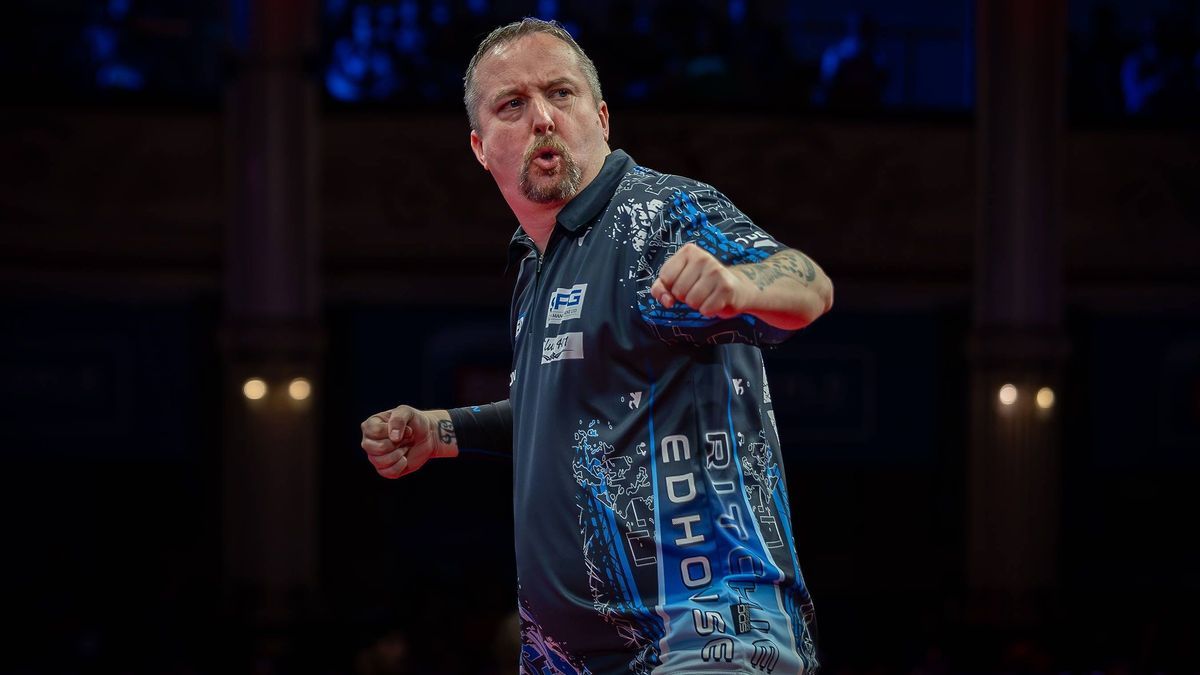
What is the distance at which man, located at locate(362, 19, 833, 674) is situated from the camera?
5.75 feet

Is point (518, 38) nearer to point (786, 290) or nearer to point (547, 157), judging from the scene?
point (547, 157)

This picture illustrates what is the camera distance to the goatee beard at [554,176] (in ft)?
6.31

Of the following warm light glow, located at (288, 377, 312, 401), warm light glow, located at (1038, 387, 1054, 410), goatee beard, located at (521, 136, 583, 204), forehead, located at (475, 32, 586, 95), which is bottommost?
warm light glow, located at (1038, 387, 1054, 410)

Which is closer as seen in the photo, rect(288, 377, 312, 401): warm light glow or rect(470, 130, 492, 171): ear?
rect(470, 130, 492, 171): ear

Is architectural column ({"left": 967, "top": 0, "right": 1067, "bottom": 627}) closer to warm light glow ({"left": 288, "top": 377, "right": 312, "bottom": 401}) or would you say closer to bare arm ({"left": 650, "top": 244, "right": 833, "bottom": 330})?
warm light glow ({"left": 288, "top": 377, "right": 312, "bottom": 401})

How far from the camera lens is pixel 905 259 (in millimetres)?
10500

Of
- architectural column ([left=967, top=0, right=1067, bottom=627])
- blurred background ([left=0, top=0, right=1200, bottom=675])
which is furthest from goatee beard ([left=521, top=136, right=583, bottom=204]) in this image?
architectural column ([left=967, top=0, right=1067, bottom=627])

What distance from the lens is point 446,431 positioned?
227cm

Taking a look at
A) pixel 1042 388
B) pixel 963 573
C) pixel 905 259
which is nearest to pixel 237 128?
pixel 905 259

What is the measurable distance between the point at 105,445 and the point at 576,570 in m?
8.86

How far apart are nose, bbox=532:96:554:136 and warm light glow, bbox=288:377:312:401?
7254mm

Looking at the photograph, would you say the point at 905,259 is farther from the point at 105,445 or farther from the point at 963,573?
the point at 105,445

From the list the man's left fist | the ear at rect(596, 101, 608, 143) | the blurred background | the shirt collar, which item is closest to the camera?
the man's left fist

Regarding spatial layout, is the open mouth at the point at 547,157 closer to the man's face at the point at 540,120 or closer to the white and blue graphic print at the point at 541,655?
the man's face at the point at 540,120
